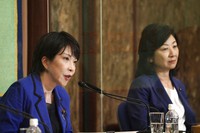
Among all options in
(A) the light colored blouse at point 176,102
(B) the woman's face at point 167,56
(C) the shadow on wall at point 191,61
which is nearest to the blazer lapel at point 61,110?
(A) the light colored blouse at point 176,102

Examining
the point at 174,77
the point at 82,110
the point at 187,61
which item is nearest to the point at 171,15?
the point at 187,61

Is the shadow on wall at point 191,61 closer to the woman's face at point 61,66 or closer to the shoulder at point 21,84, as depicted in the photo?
the woman's face at point 61,66

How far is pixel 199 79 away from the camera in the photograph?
15.3ft

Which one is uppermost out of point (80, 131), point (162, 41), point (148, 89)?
point (162, 41)

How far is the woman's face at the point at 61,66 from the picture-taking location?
3.27 metres

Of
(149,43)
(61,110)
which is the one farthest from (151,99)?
(61,110)

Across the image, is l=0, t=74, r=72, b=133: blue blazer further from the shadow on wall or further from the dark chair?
the shadow on wall

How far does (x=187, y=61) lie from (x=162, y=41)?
1.48ft

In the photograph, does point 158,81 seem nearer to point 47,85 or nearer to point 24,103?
point 47,85

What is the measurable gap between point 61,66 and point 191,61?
164 centimetres

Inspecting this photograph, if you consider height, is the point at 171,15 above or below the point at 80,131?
above

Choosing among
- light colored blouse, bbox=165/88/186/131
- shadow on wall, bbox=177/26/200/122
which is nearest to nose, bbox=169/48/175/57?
light colored blouse, bbox=165/88/186/131

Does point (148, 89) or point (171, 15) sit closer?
point (148, 89)

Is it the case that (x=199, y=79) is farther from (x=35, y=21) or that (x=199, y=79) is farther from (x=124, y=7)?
(x=35, y=21)
